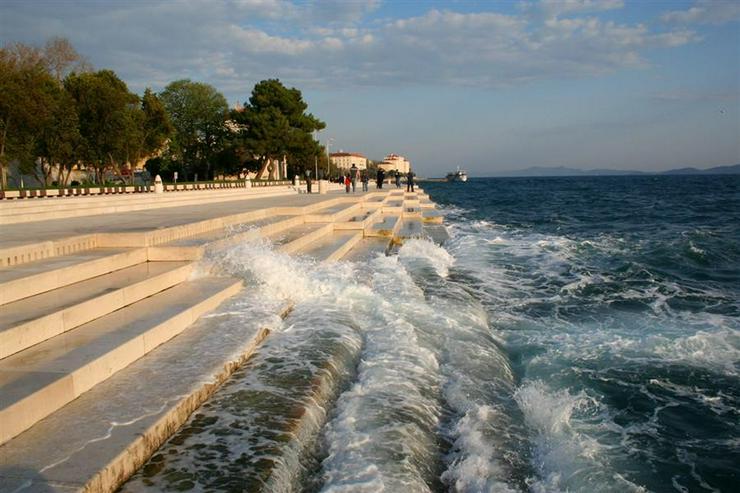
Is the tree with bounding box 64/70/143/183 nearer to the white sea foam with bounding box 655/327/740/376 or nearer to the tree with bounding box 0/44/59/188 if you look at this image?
the tree with bounding box 0/44/59/188

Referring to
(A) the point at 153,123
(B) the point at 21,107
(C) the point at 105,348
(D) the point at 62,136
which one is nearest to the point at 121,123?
(D) the point at 62,136

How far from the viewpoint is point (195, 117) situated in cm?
5091

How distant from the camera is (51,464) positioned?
298cm

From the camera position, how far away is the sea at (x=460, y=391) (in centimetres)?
364

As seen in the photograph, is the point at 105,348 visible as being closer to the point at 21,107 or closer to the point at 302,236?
the point at 302,236

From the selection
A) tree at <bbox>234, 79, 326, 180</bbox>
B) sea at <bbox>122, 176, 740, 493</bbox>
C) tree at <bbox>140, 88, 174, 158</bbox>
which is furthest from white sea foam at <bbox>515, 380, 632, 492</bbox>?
tree at <bbox>234, 79, 326, 180</bbox>

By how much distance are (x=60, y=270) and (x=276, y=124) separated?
1749 inches

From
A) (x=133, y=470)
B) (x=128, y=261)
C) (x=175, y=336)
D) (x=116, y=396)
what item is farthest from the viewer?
(x=128, y=261)

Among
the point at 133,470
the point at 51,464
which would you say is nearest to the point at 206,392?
the point at 133,470

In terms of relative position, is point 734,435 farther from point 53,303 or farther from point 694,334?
point 53,303

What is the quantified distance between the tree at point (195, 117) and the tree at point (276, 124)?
2.97 meters

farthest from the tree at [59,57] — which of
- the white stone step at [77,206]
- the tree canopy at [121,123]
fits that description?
the white stone step at [77,206]

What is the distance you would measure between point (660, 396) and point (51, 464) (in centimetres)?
541

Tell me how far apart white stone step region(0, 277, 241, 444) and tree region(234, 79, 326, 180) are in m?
43.5
